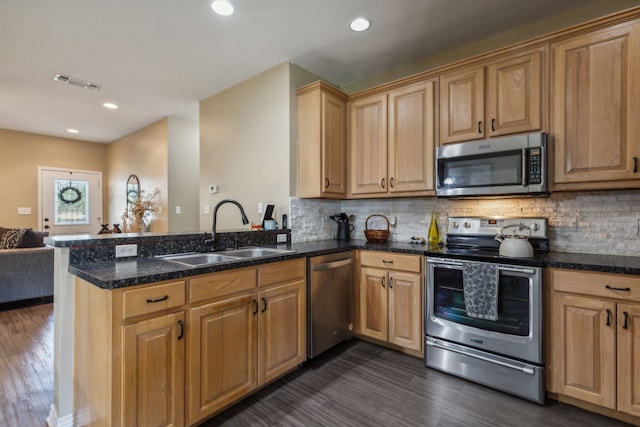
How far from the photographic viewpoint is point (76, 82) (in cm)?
357

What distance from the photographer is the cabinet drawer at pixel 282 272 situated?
6.63 ft

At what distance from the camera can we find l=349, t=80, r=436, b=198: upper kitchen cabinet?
2.69 m

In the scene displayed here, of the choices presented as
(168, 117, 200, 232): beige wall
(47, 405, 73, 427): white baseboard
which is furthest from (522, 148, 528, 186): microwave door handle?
(168, 117, 200, 232): beige wall

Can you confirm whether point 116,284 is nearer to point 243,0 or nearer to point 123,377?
point 123,377

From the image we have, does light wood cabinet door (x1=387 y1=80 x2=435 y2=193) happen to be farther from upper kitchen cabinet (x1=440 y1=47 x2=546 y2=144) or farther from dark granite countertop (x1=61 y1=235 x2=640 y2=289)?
dark granite countertop (x1=61 y1=235 x2=640 y2=289)

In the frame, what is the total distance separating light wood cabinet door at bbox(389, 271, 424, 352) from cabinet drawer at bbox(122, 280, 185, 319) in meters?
1.70

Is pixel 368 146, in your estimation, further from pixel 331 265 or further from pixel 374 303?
pixel 374 303

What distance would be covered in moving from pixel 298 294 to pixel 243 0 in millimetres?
2171

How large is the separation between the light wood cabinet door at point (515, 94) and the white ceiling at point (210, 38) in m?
0.46

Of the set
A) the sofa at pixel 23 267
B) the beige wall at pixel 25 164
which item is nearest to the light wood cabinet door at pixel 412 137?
the sofa at pixel 23 267

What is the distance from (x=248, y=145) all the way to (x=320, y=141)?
3.15 feet

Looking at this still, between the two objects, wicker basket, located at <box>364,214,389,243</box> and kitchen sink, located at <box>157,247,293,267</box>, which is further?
wicker basket, located at <box>364,214,389,243</box>

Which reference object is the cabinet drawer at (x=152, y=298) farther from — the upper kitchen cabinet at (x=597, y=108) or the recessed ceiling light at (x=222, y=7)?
the upper kitchen cabinet at (x=597, y=108)

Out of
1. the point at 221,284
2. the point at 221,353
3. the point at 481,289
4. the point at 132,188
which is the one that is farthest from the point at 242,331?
the point at 132,188
